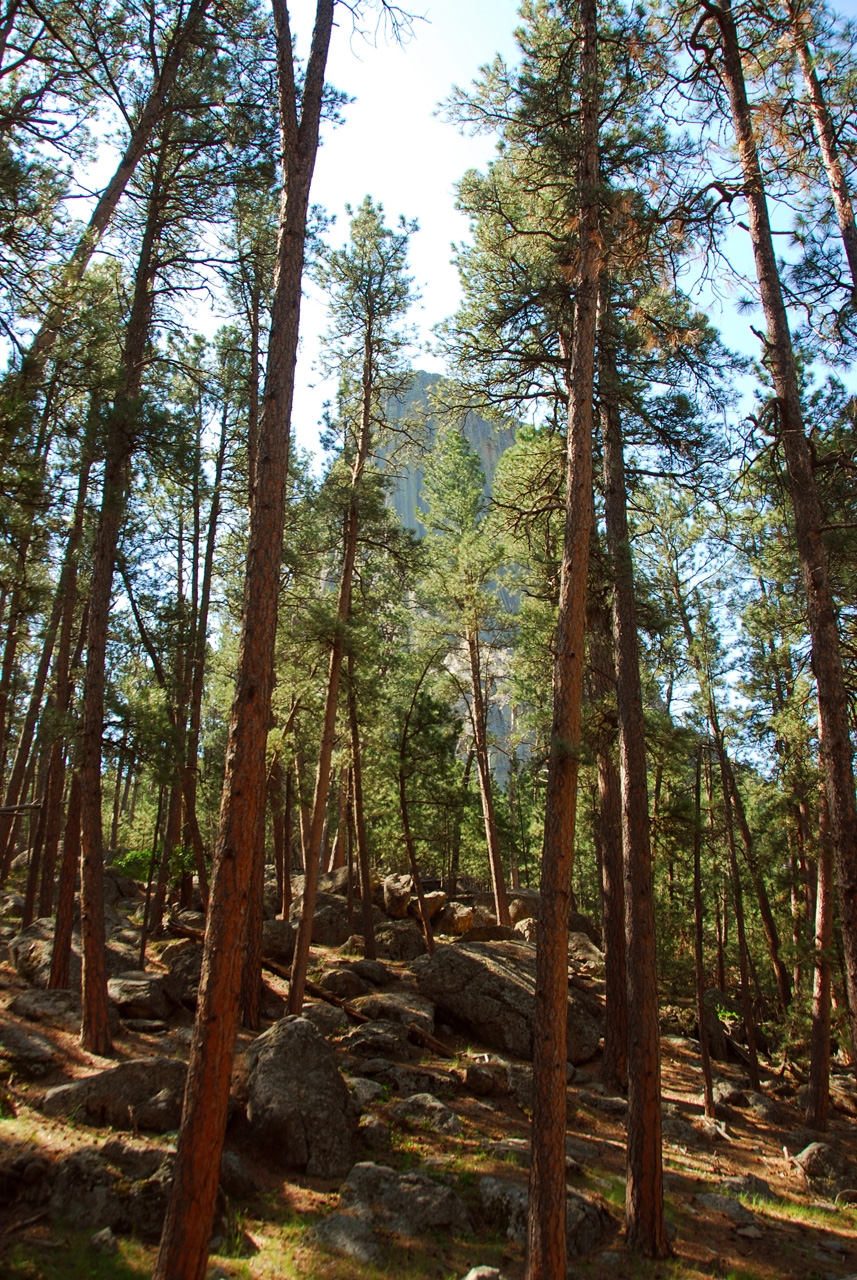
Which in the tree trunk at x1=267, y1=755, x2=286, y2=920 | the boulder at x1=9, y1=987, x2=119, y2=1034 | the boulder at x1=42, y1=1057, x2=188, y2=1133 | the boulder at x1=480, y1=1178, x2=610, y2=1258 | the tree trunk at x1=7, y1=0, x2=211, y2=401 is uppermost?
the tree trunk at x1=7, y1=0, x2=211, y2=401

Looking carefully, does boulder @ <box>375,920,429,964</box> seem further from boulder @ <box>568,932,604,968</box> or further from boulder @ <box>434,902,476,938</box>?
boulder @ <box>568,932,604,968</box>

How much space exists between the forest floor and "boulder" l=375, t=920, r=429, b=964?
5.24 m

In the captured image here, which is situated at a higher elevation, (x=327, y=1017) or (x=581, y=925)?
(x=581, y=925)

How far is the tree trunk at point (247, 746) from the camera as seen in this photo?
4.86 metres

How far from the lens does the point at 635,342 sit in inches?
400

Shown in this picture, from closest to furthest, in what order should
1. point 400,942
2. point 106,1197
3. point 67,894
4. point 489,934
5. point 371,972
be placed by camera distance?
1. point 106,1197
2. point 67,894
3. point 371,972
4. point 489,934
5. point 400,942

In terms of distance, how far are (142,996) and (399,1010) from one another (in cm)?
440

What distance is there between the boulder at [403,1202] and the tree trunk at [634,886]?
5.94ft

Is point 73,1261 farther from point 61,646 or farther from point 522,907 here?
point 522,907

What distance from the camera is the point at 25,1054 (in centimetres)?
838

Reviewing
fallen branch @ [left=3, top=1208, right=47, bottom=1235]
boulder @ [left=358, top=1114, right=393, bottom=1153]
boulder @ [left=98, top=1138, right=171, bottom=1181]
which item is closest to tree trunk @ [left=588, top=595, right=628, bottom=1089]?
boulder @ [left=358, top=1114, right=393, bottom=1153]

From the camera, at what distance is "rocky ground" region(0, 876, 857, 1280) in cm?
611

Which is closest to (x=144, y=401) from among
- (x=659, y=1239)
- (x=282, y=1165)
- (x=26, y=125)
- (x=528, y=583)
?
(x=26, y=125)

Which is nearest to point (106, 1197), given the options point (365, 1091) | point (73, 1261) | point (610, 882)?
point (73, 1261)
